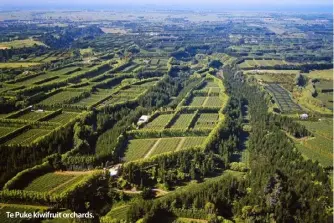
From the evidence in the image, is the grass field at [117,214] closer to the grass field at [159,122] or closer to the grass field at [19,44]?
the grass field at [159,122]

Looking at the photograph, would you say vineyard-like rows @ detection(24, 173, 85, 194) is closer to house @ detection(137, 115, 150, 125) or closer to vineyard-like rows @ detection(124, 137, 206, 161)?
vineyard-like rows @ detection(124, 137, 206, 161)

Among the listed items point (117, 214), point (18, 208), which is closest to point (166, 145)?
point (117, 214)

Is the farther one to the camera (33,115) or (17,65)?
(17,65)

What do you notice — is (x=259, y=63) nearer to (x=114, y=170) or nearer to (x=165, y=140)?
(x=165, y=140)

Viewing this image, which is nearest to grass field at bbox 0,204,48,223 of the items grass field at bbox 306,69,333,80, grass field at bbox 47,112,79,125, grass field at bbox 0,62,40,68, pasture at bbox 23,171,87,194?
pasture at bbox 23,171,87,194

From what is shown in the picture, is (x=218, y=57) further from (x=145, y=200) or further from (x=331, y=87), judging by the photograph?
(x=145, y=200)

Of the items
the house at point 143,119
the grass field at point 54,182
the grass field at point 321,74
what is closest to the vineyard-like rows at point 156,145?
the house at point 143,119
